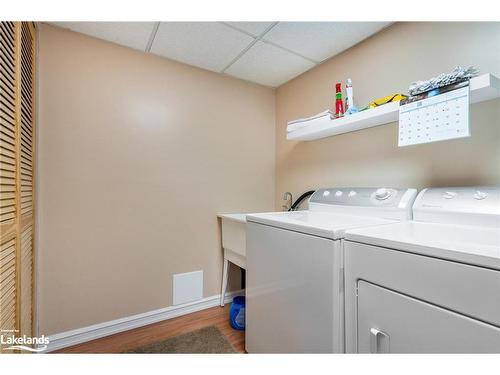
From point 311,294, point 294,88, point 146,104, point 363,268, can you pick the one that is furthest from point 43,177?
point 294,88

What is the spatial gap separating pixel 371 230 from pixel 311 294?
0.38 m

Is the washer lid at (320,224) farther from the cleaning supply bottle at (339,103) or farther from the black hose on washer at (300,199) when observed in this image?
the cleaning supply bottle at (339,103)

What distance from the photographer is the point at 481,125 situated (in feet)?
3.79

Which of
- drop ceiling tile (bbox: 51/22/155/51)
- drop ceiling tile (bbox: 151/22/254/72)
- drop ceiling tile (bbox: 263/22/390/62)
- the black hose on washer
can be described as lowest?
the black hose on washer

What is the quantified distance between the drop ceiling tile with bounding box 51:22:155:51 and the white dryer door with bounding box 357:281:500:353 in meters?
1.95

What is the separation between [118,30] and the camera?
1567 millimetres

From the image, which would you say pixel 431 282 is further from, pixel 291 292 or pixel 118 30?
pixel 118 30

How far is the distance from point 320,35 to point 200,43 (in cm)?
86

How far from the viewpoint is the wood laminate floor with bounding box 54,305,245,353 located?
1540 millimetres

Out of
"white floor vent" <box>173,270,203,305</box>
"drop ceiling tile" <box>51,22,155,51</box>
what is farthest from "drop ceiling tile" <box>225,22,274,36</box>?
"white floor vent" <box>173,270,203,305</box>

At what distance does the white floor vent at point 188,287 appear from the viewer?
6.33 feet

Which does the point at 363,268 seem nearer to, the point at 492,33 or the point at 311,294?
the point at 311,294

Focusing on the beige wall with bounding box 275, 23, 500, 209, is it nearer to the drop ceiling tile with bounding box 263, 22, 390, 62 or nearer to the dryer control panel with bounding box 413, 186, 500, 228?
the drop ceiling tile with bounding box 263, 22, 390, 62

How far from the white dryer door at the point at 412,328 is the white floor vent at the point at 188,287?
1.44m
